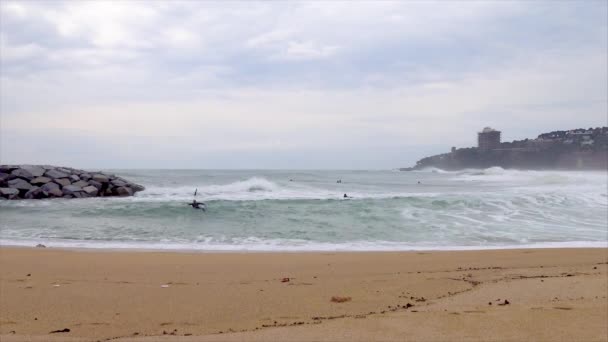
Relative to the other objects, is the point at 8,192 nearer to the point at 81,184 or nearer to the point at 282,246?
the point at 81,184

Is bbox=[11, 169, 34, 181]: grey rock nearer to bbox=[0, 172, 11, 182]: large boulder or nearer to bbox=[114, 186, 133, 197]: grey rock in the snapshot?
bbox=[0, 172, 11, 182]: large boulder

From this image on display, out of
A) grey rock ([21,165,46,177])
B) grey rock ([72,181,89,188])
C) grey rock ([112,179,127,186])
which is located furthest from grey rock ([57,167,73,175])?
grey rock ([112,179,127,186])

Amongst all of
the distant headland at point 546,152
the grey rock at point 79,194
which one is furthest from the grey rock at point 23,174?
the distant headland at point 546,152

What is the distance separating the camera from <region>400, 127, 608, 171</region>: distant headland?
73.8 metres

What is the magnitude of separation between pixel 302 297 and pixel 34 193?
19.5 meters

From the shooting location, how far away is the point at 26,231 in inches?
467

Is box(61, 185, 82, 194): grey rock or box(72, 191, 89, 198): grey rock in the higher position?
box(61, 185, 82, 194): grey rock

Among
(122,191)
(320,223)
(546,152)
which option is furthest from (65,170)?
(546,152)

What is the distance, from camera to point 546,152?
83000 millimetres

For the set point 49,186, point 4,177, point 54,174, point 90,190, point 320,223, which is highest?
point 54,174

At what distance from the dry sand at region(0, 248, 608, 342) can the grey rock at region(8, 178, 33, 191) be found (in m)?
14.8

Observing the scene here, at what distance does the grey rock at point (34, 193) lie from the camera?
20.5 m

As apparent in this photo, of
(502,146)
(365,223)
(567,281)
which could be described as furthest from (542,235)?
(502,146)

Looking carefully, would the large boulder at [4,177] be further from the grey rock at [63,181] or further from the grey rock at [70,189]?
the grey rock at [70,189]
